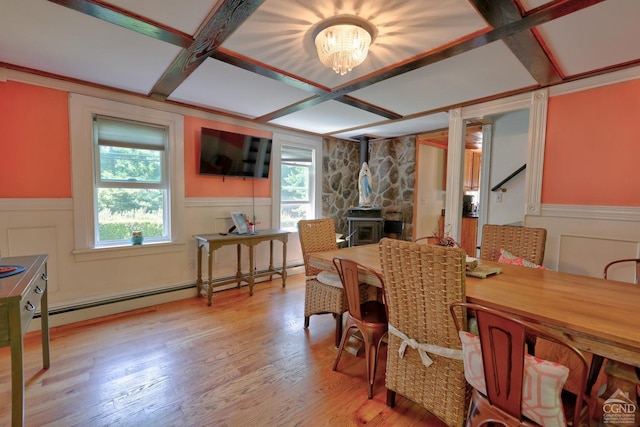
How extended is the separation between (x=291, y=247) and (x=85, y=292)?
256 centimetres

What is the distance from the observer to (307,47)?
2.05 m

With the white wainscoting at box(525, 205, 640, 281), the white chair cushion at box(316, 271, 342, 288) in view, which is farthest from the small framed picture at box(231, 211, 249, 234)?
the white wainscoting at box(525, 205, 640, 281)

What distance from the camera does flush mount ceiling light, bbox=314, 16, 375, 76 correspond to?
1740mm

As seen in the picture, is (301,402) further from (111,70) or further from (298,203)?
(298,203)

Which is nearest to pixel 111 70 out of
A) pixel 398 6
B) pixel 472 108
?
pixel 398 6

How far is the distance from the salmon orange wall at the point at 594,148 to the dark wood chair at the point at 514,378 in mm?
2099

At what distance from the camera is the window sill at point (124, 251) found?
287 cm

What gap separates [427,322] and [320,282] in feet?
3.98

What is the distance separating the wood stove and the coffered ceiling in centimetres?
203

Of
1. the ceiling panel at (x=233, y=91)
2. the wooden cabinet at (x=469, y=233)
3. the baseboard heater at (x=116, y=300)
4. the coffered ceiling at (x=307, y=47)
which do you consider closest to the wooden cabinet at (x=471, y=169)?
the wooden cabinet at (x=469, y=233)

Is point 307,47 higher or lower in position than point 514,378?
higher

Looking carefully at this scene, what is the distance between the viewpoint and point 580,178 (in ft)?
8.49

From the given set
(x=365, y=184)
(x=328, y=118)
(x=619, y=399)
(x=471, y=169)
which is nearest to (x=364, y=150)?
(x=365, y=184)

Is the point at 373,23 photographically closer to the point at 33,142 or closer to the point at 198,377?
the point at 198,377
